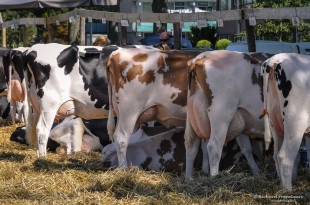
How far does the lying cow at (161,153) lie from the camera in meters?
8.54

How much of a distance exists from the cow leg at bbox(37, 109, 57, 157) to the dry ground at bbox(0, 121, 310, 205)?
1106 mm

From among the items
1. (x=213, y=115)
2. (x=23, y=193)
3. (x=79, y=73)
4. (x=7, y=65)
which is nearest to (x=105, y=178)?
(x=23, y=193)

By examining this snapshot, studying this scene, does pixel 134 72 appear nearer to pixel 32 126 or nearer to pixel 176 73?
pixel 176 73

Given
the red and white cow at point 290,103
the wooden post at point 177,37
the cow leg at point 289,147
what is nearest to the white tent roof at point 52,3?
the wooden post at point 177,37

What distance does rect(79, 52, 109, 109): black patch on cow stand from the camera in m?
9.70

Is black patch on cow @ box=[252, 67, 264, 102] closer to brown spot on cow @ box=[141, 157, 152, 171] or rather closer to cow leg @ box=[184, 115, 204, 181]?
cow leg @ box=[184, 115, 204, 181]

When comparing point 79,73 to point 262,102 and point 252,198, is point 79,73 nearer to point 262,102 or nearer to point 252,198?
point 262,102

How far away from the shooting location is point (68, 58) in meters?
9.70

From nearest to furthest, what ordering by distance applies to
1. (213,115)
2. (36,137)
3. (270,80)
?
(270,80) → (213,115) → (36,137)

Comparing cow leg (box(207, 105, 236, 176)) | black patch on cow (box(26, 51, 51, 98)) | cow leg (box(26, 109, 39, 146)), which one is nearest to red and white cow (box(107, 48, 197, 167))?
cow leg (box(207, 105, 236, 176))

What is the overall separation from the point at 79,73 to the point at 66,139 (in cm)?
124

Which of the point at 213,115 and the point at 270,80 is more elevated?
the point at 270,80

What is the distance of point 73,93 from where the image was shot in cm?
966

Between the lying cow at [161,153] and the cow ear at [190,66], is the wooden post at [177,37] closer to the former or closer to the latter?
the lying cow at [161,153]
